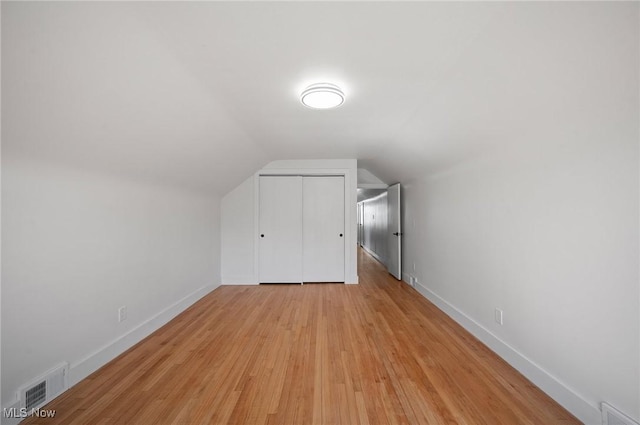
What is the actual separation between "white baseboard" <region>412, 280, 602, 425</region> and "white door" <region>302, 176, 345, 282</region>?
2128mm

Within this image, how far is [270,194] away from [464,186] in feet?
10.0

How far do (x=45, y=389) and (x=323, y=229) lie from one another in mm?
3531

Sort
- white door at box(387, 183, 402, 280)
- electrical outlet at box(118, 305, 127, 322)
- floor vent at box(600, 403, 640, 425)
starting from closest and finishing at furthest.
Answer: floor vent at box(600, 403, 640, 425)
electrical outlet at box(118, 305, 127, 322)
white door at box(387, 183, 402, 280)

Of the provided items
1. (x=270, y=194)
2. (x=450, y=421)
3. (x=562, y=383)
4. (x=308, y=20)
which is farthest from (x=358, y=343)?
(x=270, y=194)

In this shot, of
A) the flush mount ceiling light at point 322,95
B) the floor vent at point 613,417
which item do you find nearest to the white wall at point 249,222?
the flush mount ceiling light at point 322,95

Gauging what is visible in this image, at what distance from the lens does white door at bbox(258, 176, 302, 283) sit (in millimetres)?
4406

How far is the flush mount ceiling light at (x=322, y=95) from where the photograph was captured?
1.83 meters

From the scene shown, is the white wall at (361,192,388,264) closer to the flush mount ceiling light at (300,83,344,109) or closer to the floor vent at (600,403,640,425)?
the flush mount ceiling light at (300,83,344,109)

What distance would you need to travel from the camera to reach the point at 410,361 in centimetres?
205

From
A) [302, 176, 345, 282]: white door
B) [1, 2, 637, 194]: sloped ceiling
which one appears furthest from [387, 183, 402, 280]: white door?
[1, 2, 637, 194]: sloped ceiling

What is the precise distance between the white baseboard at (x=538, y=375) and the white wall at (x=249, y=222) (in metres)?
2.04

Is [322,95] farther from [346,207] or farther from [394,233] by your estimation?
[394,233]

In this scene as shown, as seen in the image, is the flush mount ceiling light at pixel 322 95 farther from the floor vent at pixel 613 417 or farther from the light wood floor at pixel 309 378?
the floor vent at pixel 613 417

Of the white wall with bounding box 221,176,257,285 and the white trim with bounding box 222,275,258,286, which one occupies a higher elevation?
the white wall with bounding box 221,176,257,285
